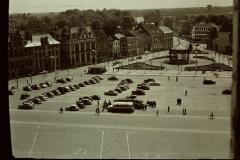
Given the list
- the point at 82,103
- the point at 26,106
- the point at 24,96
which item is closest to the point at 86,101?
the point at 82,103

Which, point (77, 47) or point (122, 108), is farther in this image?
point (77, 47)

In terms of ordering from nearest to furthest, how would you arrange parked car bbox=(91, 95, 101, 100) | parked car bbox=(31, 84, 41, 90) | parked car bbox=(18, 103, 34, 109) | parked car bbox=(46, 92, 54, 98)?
parked car bbox=(18, 103, 34, 109)
parked car bbox=(91, 95, 101, 100)
parked car bbox=(46, 92, 54, 98)
parked car bbox=(31, 84, 41, 90)

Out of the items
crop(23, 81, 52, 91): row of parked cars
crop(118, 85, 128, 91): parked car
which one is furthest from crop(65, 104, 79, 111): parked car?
crop(23, 81, 52, 91): row of parked cars

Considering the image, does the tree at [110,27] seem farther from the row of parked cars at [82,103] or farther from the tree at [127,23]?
the row of parked cars at [82,103]

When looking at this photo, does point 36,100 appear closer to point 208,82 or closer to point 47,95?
point 47,95

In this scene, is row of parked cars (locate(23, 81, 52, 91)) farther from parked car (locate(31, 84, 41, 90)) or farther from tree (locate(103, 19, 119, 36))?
tree (locate(103, 19, 119, 36))

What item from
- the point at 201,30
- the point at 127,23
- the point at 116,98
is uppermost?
the point at 127,23

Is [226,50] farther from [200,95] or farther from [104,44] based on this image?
[200,95]

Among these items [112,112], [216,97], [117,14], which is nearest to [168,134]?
[112,112]

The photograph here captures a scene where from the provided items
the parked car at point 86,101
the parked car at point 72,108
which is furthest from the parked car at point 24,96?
the parked car at point 72,108
